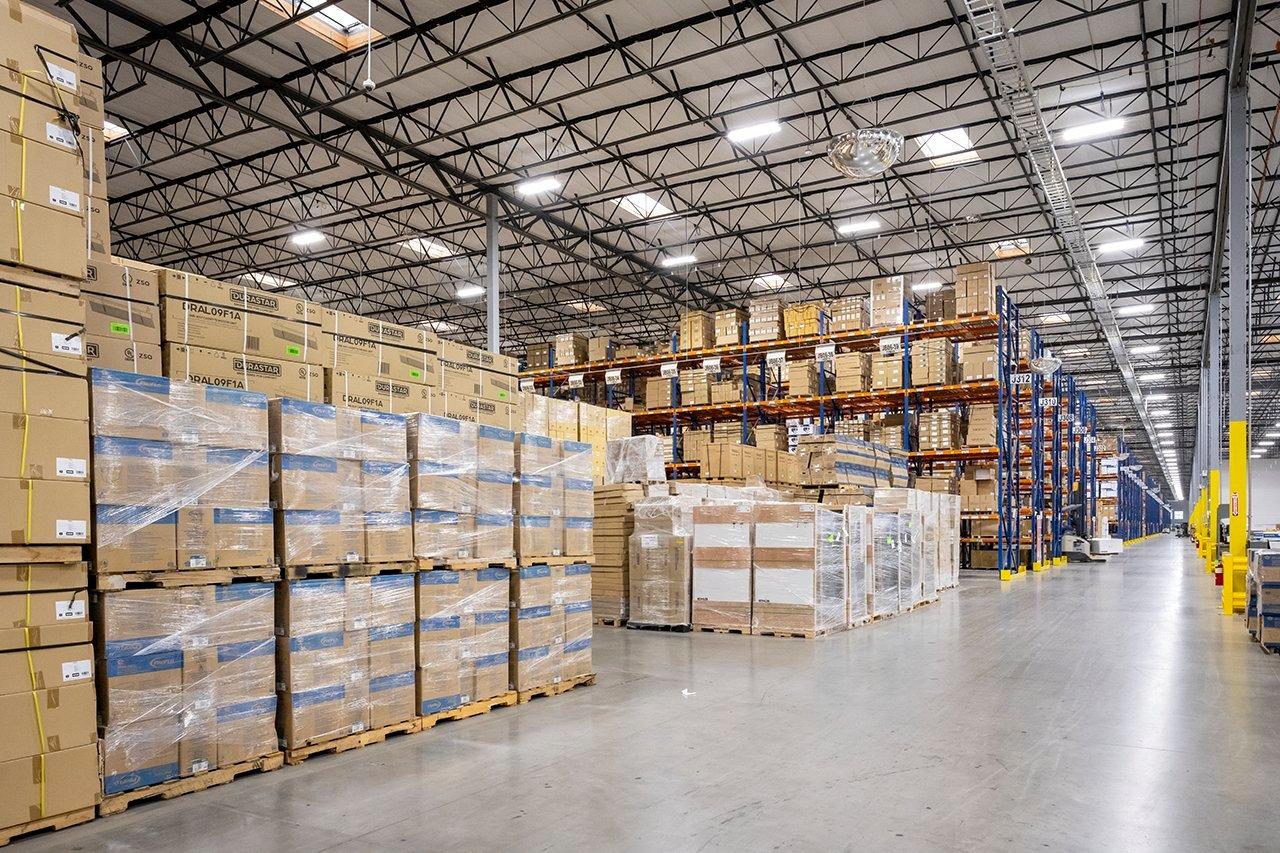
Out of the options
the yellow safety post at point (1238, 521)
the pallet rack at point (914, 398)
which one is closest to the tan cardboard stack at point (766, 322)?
the pallet rack at point (914, 398)

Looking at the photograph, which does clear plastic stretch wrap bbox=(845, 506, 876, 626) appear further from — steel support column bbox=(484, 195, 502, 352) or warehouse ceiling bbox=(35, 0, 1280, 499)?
steel support column bbox=(484, 195, 502, 352)

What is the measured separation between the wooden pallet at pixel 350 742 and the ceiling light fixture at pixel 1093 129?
47.3 ft

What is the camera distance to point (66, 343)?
3.68m

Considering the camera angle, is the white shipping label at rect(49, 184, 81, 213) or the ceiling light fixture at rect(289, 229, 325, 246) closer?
the white shipping label at rect(49, 184, 81, 213)

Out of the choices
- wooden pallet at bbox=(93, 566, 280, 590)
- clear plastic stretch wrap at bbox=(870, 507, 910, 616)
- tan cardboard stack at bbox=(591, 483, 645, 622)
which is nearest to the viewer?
wooden pallet at bbox=(93, 566, 280, 590)

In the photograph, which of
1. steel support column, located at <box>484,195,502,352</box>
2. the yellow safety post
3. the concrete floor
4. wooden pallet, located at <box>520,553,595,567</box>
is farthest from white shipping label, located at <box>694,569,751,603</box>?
steel support column, located at <box>484,195,502,352</box>

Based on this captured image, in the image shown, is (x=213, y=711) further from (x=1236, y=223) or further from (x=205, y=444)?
(x=1236, y=223)

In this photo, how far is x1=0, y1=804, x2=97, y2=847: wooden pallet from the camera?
329 cm

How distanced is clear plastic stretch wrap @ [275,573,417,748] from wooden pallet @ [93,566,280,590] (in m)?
0.18

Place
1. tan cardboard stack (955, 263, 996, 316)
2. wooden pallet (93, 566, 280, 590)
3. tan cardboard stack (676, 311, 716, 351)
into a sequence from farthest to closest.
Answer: tan cardboard stack (676, 311, 716, 351)
tan cardboard stack (955, 263, 996, 316)
wooden pallet (93, 566, 280, 590)

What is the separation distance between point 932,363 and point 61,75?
47.8 ft

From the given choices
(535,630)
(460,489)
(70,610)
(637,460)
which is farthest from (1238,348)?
(70,610)

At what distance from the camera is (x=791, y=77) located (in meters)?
13.6

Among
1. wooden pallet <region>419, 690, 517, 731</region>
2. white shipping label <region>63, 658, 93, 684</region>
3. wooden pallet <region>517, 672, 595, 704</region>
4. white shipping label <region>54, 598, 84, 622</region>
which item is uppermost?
white shipping label <region>54, 598, 84, 622</region>
